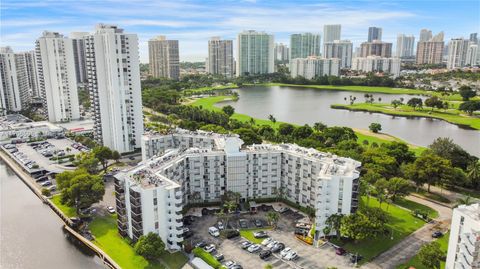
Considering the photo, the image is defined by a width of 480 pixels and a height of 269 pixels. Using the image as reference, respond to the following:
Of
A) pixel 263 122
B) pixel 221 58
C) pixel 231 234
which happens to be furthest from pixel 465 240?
pixel 221 58

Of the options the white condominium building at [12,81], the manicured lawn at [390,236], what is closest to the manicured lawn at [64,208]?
the manicured lawn at [390,236]

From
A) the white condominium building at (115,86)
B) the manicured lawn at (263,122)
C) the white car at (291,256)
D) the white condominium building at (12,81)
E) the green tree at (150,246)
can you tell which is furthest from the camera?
the white condominium building at (12,81)

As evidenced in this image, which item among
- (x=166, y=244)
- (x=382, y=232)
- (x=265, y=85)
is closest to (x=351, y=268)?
(x=382, y=232)

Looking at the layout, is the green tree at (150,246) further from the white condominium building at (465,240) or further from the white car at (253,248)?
the white condominium building at (465,240)

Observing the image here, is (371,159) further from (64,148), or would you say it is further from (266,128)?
(64,148)

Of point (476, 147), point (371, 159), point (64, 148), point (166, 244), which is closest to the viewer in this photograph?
point (166, 244)

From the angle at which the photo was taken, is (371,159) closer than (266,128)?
Yes
